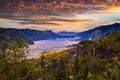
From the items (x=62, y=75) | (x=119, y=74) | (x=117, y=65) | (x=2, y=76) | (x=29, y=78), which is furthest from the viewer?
(x=62, y=75)

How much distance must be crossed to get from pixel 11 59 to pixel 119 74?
118ft

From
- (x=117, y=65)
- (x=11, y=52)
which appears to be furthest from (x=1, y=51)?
(x=117, y=65)

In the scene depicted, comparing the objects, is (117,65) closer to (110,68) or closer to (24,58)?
(110,68)

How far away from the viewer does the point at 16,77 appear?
76.4 metres

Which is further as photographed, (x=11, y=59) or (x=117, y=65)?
(x=11, y=59)

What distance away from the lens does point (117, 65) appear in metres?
56.5

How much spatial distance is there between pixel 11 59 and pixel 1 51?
885 centimetres

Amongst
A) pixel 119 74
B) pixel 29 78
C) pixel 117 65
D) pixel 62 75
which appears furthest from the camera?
pixel 62 75

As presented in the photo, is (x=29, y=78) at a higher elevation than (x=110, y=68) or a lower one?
lower

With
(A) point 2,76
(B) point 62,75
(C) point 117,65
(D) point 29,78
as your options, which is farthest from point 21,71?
(C) point 117,65

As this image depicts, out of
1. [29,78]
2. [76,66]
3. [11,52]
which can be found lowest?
[76,66]

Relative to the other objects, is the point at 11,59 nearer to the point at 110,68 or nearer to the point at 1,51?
the point at 1,51

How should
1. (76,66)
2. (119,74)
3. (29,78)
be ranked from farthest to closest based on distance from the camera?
1. (76,66)
2. (29,78)
3. (119,74)

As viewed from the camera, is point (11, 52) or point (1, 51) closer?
point (11, 52)
